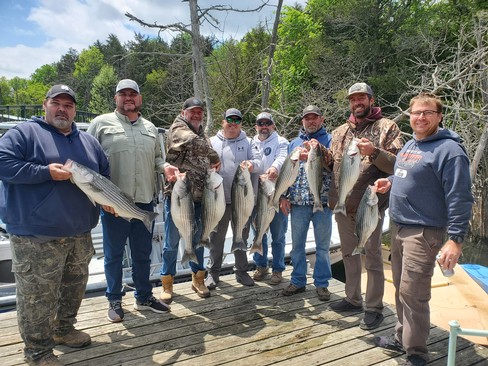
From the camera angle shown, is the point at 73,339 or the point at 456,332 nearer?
the point at 456,332

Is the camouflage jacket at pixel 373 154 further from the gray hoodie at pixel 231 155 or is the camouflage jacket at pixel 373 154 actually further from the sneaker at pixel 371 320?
the sneaker at pixel 371 320

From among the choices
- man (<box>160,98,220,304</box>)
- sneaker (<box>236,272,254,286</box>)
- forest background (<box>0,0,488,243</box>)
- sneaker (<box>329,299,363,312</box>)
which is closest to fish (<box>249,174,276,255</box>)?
man (<box>160,98,220,304</box>)

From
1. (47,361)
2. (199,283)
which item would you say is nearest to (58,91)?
(47,361)

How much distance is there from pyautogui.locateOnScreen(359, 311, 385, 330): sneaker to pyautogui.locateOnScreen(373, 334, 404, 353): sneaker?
0.77 ft

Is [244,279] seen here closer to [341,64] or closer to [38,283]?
[38,283]

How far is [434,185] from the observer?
297 cm

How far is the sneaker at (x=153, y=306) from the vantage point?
4293 millimetres

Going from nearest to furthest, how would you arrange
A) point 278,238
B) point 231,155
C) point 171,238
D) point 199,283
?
point 171,238 → point 231,155 → point 199,283 → point 278,238

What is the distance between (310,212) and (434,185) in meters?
1.82

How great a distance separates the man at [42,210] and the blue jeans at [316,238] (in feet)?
8.18

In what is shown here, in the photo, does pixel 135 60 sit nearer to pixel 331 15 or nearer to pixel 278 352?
pixel 331 15

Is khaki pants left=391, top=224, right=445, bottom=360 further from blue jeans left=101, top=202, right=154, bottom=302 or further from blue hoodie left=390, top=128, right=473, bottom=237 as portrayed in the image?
blue jeans left=101, top=202, right=154, bottom=302

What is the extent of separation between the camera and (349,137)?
4.07m

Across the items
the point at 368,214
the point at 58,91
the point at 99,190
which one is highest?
the point at 58,91
